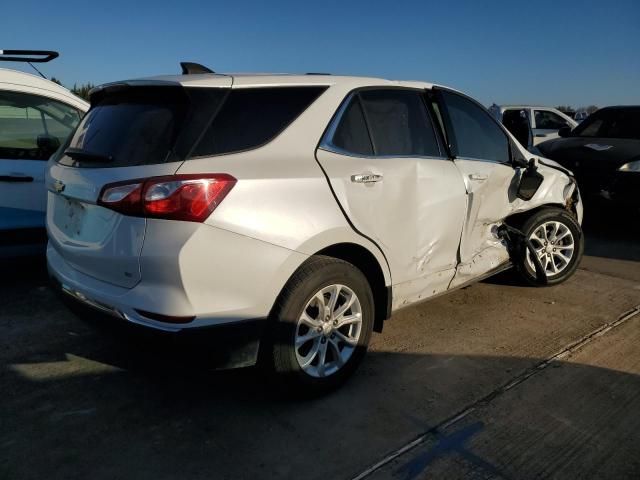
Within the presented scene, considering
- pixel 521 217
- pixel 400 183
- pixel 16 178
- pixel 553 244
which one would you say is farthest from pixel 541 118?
pixel 16 178

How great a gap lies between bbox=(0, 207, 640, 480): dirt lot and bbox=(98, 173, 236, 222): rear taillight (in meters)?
0.65

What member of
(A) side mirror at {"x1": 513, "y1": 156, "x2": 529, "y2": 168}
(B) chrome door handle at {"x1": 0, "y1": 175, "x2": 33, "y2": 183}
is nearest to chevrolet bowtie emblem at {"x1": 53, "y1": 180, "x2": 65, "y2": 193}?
(B) chrome door handle at {"x1": 0, "y1": 175, "x2": 33, "y2": 183}

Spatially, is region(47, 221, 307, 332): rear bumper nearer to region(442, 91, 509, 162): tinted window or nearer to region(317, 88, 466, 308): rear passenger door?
region(317, 88, 466, 308): rear passenger door

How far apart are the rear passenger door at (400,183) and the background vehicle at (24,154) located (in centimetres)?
293

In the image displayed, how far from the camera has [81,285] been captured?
8.96ft

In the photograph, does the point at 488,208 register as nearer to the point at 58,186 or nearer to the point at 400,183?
the point at 400,183

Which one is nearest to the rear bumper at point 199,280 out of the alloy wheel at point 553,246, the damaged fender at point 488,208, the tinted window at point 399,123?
the tinted window at point 399,123

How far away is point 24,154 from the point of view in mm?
4500

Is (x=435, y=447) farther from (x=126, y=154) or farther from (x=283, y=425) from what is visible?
(x=126, y=154)

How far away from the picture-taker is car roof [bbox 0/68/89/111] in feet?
14.9

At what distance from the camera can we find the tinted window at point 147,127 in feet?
8.14

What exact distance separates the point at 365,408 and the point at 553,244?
2.69 m

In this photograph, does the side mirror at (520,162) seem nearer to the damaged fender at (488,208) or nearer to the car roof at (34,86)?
the damaged fender at (488,208)

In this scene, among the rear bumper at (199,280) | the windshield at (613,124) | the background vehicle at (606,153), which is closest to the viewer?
the rear bumper at (199,280)
